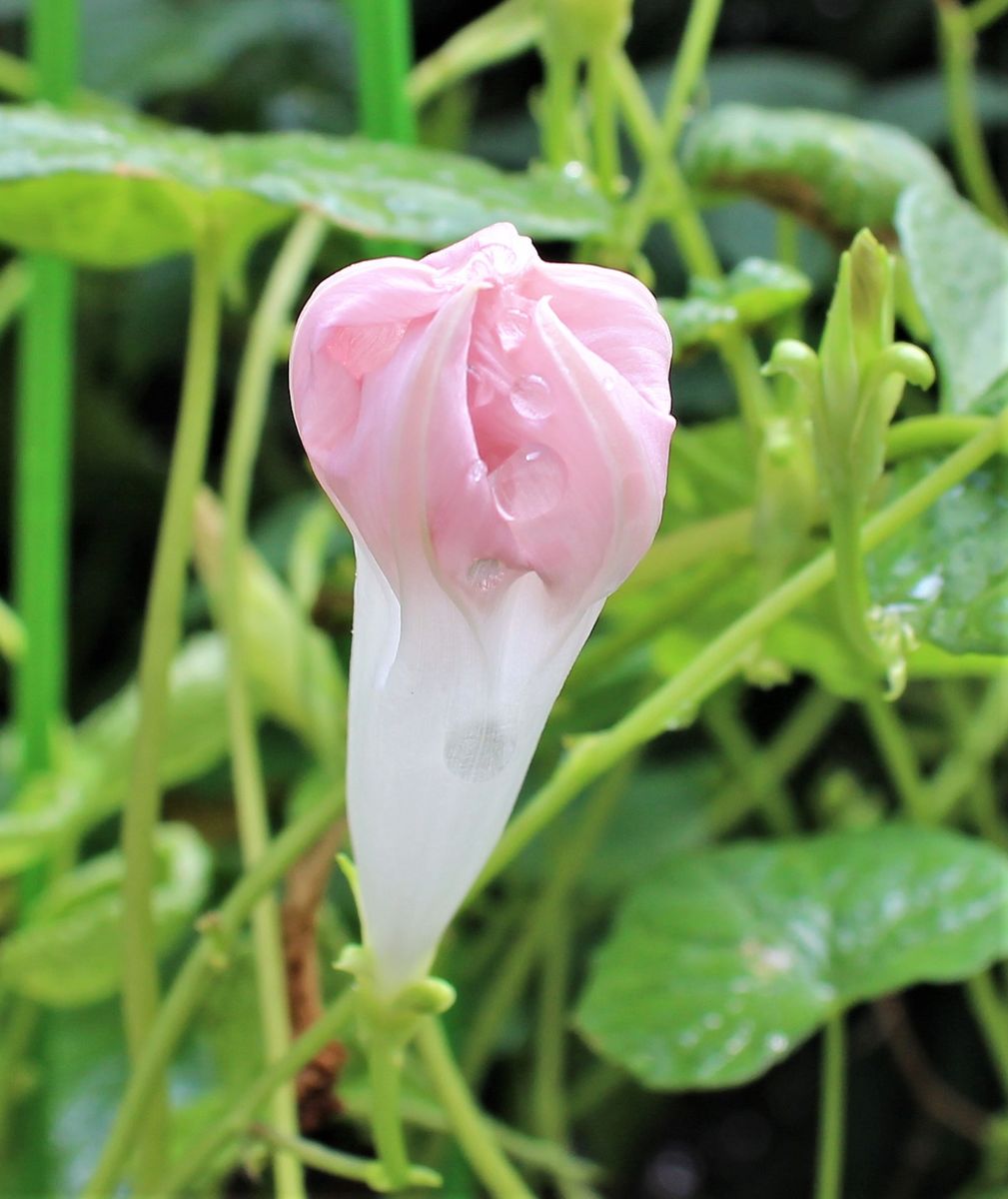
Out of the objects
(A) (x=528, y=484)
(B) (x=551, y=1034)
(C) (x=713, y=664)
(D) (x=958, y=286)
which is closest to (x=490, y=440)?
(A) (x=528, y=484)

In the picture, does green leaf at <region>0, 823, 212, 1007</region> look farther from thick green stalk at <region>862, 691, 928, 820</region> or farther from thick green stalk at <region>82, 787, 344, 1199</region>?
thick green stalk at <region>862, 691, 928, 820</region>

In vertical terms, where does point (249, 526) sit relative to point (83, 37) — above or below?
below

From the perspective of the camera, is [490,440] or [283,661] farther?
[283,661]

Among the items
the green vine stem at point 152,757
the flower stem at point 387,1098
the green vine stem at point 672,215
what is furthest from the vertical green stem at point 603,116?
the flower stem at point 387,1098

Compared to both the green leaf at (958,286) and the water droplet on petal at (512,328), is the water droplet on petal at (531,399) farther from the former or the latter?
the green leaf at (958,286)

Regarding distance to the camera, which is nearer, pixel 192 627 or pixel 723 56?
pixel 192 627

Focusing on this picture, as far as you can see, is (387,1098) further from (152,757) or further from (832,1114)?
(832,1114)

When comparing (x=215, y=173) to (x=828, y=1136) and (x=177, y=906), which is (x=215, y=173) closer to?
(x=177, y=906)

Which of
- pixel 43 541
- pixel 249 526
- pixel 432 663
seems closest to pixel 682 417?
pixel 249 526
